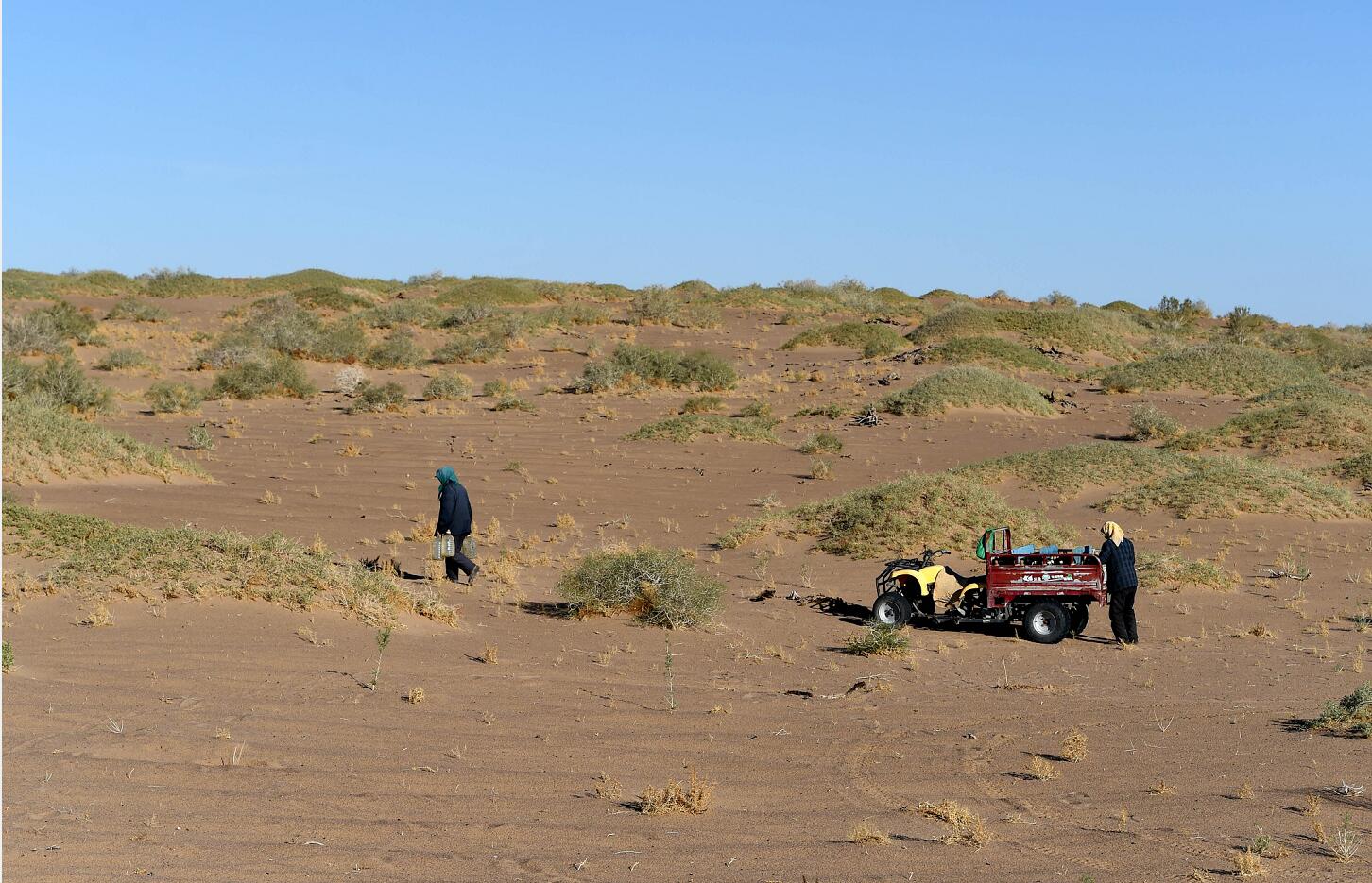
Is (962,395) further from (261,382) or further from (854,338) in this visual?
(261,382)

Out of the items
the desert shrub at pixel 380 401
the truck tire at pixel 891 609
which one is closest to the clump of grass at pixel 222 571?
the truck tire at pixel 891 609

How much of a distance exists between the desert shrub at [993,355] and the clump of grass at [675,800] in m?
32.9

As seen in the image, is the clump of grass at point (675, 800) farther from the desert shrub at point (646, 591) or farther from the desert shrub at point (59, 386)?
the desert shrub at point (59, 386)

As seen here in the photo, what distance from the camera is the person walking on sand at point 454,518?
14328 millimetres

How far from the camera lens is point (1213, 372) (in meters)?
36.8

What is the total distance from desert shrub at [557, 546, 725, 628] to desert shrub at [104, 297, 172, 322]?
42.2 meters

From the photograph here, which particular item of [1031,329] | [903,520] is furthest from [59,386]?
[1031,329]

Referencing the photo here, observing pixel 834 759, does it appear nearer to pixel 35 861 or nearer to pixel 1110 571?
pixel 35 861

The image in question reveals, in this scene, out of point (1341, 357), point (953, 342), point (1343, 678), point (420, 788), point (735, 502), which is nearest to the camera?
point (420, 788)

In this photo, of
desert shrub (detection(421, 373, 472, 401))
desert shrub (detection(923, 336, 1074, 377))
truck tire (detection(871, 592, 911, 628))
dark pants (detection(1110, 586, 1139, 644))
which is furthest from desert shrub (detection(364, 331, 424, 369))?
dark pants (detection(1110, 586, 1139, 644))

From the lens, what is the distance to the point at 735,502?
22.0 meters

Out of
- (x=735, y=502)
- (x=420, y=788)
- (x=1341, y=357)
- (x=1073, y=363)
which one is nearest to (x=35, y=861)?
(x=420, y=788)

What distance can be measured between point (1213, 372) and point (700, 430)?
16963 millimetres

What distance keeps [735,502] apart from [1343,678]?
1203 cm
